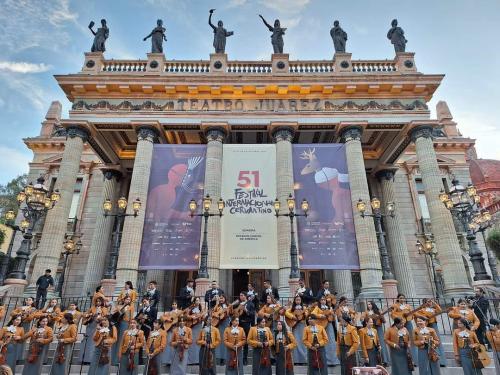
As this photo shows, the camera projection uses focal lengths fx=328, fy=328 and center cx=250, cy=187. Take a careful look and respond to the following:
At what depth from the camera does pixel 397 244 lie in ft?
65.8

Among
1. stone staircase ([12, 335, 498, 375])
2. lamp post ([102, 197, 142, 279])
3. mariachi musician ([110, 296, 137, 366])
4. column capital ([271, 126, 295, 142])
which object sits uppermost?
column capital ([271, 126, 295, 142])

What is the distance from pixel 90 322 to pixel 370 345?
7218 mm

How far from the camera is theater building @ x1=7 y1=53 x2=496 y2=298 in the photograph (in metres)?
15.2

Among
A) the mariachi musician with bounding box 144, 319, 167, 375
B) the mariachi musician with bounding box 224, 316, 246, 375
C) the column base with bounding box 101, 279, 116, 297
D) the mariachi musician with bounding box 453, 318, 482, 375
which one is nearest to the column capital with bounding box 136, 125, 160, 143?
the column base with bounding box 101, 279, 116, 297

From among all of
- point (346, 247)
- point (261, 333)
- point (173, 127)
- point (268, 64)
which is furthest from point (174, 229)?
point (268, 64)

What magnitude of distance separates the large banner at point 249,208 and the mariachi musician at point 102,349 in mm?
7576

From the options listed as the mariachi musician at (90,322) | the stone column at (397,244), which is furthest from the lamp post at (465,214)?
the mariachi musician at (90,322)

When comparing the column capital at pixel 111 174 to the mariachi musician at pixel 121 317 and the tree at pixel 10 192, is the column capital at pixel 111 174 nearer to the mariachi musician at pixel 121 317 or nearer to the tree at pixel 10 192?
the mariachi musician at pixel 121 317

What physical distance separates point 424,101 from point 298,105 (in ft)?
23.5

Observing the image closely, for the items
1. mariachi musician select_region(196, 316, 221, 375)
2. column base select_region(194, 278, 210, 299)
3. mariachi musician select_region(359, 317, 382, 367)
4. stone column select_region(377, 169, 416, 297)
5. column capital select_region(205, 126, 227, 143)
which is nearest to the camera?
mariachi musician select_region(196, 316, 221, 375)

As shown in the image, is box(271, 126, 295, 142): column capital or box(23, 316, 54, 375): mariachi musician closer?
box(23, 316, 54, 375): mariachi musician

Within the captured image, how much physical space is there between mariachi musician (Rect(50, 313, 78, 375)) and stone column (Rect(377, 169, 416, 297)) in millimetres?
17383

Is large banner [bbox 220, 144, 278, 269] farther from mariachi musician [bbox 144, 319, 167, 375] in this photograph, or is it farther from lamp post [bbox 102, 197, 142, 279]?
mariachi musician [bbox 144, 319, 167, 375]

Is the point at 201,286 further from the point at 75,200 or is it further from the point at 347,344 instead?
the point at 75,200
